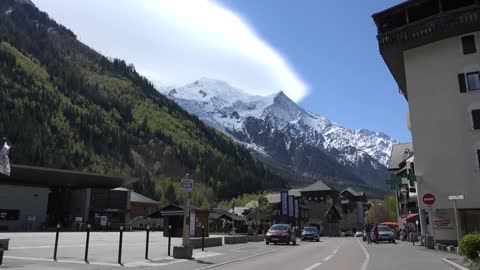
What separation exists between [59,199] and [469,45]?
74.5m

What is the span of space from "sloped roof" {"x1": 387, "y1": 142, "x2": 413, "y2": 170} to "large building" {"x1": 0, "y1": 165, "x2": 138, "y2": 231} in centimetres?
5276

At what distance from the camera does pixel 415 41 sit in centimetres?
3756

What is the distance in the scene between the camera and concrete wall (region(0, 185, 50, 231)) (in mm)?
70062

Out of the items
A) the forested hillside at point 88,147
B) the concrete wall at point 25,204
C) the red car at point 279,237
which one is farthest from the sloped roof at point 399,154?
the forested hillside at point 88,147

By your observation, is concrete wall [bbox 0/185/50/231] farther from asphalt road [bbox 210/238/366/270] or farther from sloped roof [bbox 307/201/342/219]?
sloped roof [bbox 307/201/342/219]

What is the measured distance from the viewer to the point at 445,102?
118 ft

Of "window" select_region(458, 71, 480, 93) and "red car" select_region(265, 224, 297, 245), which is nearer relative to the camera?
"window" select_region(458, 71, 480, 93)

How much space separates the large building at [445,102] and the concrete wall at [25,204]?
58.4 meters

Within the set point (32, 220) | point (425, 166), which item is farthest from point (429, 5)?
Answer: point (32, 220)

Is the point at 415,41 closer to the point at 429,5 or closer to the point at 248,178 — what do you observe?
the point at 429,5

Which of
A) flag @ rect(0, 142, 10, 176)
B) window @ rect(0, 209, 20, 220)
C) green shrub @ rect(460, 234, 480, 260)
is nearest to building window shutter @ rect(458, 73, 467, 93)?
green shrub @ rect(460, 234, 480, 260)

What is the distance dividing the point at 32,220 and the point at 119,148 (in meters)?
113

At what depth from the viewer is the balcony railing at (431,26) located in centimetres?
3462

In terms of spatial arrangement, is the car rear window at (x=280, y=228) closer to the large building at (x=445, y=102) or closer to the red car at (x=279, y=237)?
the red car at (x=279, y=237)
